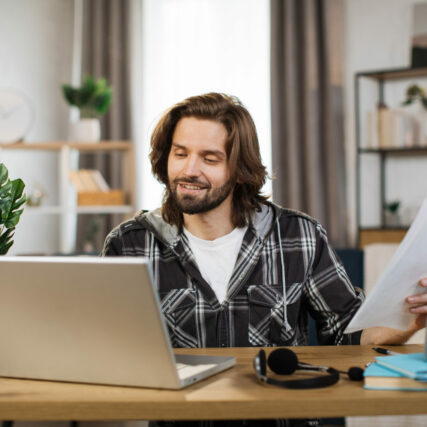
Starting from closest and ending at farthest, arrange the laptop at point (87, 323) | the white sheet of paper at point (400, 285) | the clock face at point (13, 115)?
the laptop at point (87, 323)
the white sheet of paper at point (400, 285)
the clock face at point (13, 115)

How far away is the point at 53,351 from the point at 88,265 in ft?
0.61

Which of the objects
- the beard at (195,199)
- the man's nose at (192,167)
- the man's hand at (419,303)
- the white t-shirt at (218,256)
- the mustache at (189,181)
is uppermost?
the man's nose at (192,167)

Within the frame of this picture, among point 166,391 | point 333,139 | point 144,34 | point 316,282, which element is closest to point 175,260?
point 316,282

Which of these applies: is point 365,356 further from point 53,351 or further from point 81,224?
point 81,224

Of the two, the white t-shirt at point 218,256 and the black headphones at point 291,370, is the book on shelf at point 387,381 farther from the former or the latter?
the white t-shirt at point 218,256

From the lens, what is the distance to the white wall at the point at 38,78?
4254 mm

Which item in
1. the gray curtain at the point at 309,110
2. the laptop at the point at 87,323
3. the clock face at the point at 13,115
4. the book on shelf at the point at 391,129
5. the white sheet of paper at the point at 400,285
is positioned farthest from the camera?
the gray curtain at the point at 309,110

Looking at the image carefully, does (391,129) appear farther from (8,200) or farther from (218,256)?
(8,200)

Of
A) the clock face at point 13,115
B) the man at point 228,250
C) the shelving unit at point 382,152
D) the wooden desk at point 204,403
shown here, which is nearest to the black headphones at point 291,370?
the wooden desk at point 204,403

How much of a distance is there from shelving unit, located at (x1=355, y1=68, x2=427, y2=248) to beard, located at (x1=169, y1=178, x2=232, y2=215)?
2.36 m

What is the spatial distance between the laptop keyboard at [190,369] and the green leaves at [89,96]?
10.3 feet

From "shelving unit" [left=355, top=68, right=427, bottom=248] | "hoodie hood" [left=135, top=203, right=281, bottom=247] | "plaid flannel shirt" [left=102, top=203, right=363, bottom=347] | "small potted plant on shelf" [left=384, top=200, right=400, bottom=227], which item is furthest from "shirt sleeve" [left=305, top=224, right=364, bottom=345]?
"small potted plant on shelf" [left=384, top=200, right=400, bottom=227]

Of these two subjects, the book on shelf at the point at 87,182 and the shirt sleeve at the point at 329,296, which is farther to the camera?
the book on shelf at the point at 87,182

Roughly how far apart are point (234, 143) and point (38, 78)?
3.06m
